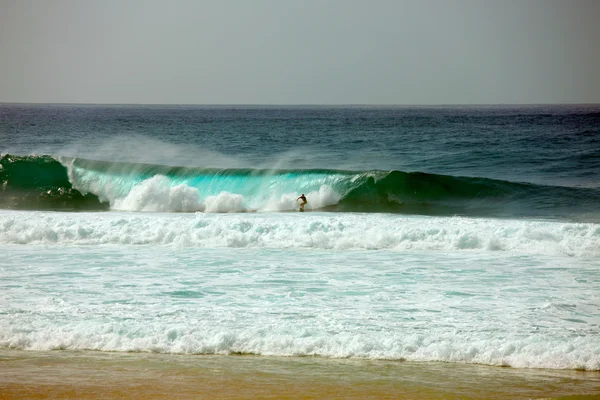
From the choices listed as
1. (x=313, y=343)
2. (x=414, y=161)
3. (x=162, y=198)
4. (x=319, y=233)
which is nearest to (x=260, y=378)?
(x=313, y=343)

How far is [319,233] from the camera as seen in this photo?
1548 cm

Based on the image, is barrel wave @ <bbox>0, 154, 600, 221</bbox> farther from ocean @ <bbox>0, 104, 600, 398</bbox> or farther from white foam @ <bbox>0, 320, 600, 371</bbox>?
white foam @ <bbox>0, 320, 600, 371</bbox>

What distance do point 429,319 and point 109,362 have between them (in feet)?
14.1

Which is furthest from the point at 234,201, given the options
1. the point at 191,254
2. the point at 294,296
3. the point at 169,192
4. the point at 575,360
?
the point at 575,360

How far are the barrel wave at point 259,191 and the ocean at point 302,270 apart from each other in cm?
8

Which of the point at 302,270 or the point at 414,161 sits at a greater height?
the point at 414,161

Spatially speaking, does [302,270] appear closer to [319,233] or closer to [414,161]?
[319,233]

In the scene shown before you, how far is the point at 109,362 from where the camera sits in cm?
795

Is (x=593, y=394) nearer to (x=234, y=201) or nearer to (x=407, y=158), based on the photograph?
(x=234, y=201)

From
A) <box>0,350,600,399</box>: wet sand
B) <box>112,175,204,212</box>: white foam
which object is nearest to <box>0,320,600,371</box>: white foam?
<box>0,350,600,399</box>: wet sand

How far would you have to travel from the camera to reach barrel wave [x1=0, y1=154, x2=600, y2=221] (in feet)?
77.1

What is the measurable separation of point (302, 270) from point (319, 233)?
2.94 metres

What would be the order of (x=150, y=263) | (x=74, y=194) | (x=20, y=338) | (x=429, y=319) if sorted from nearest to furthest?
(x=20, y=338) → (x=429, y=319) → (x=150, y=263) → (x=74, y=194)

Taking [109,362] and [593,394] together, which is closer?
[593,394]
